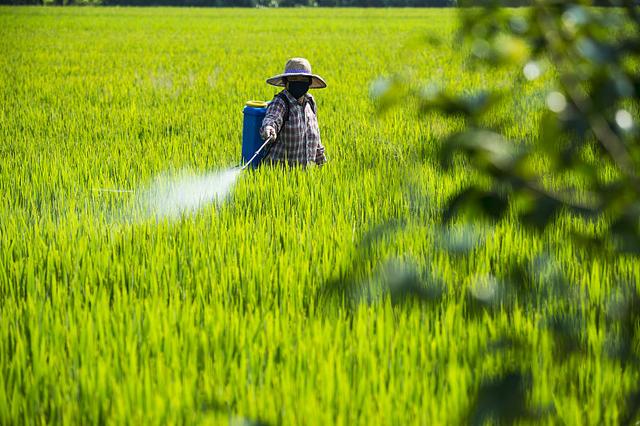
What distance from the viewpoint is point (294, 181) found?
3936 millimetres

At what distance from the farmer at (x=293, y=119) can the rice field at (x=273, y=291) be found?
214 mm

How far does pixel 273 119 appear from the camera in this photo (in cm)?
396

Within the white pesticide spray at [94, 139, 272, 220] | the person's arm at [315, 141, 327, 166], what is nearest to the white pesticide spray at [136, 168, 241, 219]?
the white pesticide spray at [94, 139, 272, 220]

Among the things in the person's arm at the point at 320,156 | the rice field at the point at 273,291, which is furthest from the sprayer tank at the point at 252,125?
the person's arm at the point at 320,156

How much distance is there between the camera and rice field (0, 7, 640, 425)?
1655mm

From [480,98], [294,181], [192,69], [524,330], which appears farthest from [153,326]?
[192,69]

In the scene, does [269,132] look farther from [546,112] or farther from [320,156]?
[546,112]

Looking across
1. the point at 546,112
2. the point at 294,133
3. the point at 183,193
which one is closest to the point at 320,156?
the point at 294,133

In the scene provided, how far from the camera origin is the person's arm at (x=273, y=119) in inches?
152

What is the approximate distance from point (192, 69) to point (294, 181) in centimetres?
784

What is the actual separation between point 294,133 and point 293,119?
0.31 feet

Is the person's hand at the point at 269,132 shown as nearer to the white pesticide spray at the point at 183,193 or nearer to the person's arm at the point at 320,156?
the white pesticide spray at the point at 183,193

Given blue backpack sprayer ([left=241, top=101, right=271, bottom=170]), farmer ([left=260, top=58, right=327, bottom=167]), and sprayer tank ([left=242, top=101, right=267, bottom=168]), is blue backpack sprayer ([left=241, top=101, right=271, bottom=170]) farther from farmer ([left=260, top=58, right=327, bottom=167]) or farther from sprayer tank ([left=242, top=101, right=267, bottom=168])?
farmer ([left=260, top=58, right=327, bottom=167])

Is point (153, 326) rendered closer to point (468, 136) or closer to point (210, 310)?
point (210, 310)
